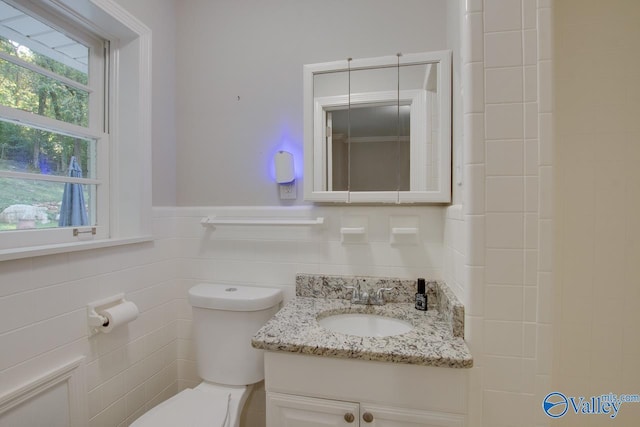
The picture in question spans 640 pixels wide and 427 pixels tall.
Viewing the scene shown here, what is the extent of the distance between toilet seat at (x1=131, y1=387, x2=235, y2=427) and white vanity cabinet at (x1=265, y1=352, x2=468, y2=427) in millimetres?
230

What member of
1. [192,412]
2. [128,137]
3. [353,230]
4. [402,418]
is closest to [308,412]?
[402,418]

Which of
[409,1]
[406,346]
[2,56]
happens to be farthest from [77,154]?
[409,1]

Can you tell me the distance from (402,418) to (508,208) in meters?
0.72

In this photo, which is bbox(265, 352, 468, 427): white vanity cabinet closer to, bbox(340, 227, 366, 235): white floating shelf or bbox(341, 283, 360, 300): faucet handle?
bbox(341, 283, 360, 300): faucet handle

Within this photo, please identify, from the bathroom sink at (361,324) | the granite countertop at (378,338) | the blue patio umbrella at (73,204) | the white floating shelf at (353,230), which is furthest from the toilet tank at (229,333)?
the blue patio umbrella at (73,204)

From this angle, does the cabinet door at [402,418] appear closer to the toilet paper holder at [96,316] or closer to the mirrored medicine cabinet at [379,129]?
the mirrored medicine cabinet at [379,129]

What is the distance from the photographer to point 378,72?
1.26 meters

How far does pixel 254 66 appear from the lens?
1.45 metres

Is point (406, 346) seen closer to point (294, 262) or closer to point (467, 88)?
point (294, 262)

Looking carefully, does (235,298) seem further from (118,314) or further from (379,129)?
(379,129)

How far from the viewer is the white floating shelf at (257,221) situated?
1319mm

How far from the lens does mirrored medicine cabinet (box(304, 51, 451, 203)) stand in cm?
119

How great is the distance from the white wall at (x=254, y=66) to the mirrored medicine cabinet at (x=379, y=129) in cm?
11

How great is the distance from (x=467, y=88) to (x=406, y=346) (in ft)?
2.68
